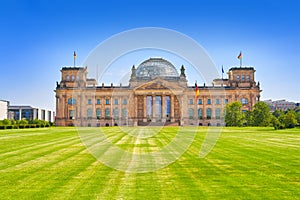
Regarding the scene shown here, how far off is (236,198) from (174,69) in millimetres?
140622

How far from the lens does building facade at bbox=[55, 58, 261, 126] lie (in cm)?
13475

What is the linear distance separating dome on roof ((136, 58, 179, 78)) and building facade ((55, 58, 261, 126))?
2.02 ft

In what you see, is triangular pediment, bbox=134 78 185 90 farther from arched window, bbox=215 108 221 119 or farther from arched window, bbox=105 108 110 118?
arched window, bbox=215 108 221 119

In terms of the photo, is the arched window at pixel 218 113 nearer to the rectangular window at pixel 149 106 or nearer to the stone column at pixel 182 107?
the stone column at pixel 182 107

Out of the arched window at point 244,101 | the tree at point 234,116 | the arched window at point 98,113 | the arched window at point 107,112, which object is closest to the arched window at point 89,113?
the arched window at point 98,113

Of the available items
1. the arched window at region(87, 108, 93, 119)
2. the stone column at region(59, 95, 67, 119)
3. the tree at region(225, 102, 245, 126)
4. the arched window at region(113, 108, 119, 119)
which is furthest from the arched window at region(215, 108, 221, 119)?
the stone column at region(59, 95, 67, 119)

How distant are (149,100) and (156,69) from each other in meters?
15.4

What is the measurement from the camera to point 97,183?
14211 mm

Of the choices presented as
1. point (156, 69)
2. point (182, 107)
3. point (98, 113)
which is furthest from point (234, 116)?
point (98, 113)

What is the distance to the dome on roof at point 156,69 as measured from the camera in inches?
5684

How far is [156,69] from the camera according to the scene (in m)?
145

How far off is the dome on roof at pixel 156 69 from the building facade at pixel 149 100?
617 millimetres

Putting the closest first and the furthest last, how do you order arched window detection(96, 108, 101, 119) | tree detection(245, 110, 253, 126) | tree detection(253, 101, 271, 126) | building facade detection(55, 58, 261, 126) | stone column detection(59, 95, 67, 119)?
tree detection(253, 101, 271, 126) → tree detection(245, 110, 253, 126) → building facade detection(55, 58, 261, 126) → stone column detection(59, 95, 67, 119) → arched window detection(96, 108, 101, 119)

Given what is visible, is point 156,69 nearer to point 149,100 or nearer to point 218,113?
point 149,100
